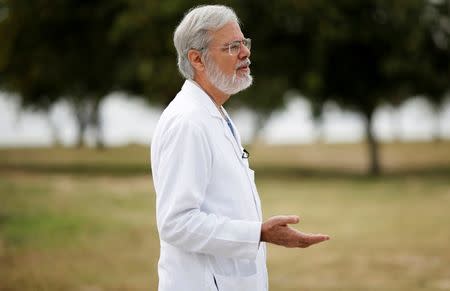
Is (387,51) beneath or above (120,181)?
above

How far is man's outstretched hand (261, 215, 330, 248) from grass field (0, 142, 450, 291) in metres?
5.80

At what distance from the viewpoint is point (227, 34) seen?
3182 millimetres

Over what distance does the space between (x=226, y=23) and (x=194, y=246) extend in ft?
3.00

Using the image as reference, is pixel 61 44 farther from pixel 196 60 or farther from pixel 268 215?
pixel 196 60

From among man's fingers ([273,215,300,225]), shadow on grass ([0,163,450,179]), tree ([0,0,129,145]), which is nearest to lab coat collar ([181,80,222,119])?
man's fingers ([273,215,300,225])

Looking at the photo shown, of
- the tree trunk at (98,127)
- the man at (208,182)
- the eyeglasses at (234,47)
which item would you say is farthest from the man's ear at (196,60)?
the tree trunk at (98,127)

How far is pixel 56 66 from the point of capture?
28328 millimetres

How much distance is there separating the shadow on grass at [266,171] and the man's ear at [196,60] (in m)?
22.7

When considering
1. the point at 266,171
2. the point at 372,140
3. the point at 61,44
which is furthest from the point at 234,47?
the point at 61,44

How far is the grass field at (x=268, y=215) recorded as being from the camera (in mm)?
9133

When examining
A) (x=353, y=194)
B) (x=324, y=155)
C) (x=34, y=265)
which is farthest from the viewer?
(x=324, y=155)

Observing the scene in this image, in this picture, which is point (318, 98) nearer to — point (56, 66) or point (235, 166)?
point (56, 66)

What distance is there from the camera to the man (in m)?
2.94

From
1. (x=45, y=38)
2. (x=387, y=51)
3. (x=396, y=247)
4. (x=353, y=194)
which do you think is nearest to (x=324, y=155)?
(x=387, y=51)
